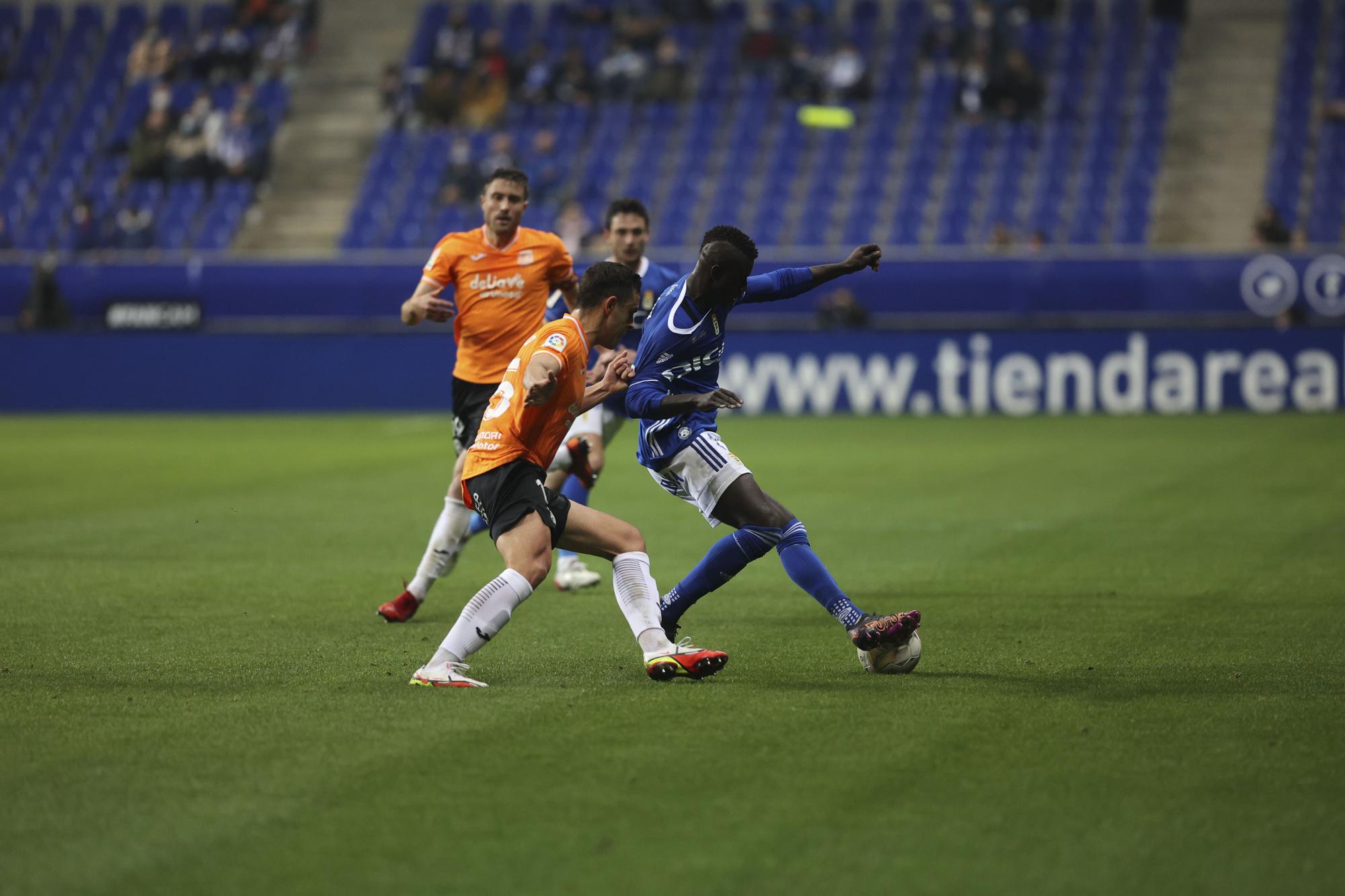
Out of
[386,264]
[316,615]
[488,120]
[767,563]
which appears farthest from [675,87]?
[316,615]

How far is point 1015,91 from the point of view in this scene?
2977cm

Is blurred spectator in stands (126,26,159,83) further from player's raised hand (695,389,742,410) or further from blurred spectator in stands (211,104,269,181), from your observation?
player's raised hand (695,389,742,410)

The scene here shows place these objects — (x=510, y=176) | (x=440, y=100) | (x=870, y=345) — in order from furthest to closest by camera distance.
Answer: (x=440, y=100)
(x=870, y=345)
(x=510, y=176)

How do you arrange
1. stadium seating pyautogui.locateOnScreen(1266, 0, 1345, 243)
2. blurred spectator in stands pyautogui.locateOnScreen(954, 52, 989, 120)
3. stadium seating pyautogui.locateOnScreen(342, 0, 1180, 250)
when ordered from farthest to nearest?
1. blurred spectator in stands pyautogui.locateOnScreen(954, 52, 989, 120)
2. stadium seating pyautogui.locateOnScreen(342, 0, 1180, 250)
3. stadium seating pyautogui.locateOnScreen(1266, 0, 1345, 243)

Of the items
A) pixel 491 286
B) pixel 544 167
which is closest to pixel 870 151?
pixel 544 167

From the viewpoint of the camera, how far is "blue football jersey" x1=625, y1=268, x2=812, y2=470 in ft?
23.5

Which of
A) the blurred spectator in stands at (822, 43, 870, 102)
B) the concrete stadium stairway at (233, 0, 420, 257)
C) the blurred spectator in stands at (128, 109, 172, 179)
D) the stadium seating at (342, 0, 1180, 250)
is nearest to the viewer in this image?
the stadium seating at (342, 0, 1180, 250)

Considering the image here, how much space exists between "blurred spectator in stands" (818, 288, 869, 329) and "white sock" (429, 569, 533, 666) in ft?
61.4

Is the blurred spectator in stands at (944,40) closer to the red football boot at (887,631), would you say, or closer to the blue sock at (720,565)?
the blue sock at (720,565)

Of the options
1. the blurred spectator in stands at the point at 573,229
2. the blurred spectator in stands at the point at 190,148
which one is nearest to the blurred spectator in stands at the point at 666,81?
the blurred spectator in stands at the point at 573,229

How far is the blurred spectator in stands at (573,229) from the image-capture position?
2716 cm

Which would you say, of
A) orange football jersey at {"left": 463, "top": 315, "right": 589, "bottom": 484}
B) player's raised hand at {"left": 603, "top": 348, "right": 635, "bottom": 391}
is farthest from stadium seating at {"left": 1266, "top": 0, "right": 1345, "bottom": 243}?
player's raised hand at {"left": 603, "top": 348, "right": 635, "bottom": 391}

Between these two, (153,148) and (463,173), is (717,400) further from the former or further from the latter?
(153,148)

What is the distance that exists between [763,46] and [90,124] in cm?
1416
